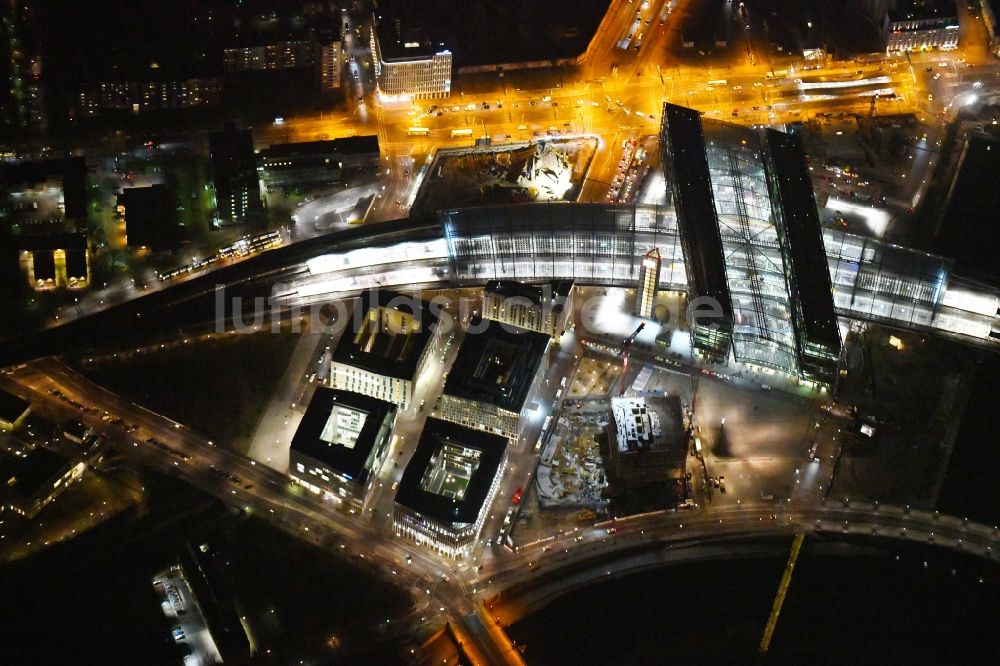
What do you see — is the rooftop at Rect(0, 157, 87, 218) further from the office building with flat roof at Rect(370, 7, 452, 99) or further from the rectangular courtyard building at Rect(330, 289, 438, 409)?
the office building with flat roof at Rect(370, 7, 452, 99)

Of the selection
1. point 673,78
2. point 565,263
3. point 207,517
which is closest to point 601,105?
point 673,78

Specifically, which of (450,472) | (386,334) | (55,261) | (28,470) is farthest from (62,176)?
(450,472)

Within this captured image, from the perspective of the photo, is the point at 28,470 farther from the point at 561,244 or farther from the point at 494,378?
the point at 561,244

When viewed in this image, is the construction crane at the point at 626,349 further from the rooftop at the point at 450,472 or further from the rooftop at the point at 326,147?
the rooftop at the point at 326,147

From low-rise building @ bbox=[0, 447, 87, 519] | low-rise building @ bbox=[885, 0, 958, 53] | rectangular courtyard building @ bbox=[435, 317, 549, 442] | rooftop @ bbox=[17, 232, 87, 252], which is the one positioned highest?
low-rise building @ bbox=[885, 0, 958, 53]

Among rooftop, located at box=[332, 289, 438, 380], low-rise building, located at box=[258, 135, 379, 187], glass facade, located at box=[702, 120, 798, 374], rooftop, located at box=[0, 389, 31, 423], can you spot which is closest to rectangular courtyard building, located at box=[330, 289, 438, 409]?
rooftop, located at box=[332, 289, 438, 380]

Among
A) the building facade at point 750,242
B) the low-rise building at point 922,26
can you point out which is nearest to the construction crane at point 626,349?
the building facade at point 750,242
